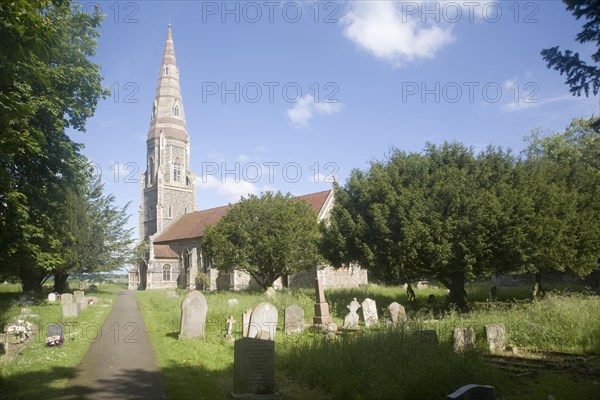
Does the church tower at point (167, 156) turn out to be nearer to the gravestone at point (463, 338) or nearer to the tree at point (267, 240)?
the tree at point (267, 240)

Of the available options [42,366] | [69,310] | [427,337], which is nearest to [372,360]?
[427,337]

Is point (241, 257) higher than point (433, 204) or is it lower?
lower

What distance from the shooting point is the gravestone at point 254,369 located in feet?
25.6

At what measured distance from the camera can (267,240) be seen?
28.9 meters

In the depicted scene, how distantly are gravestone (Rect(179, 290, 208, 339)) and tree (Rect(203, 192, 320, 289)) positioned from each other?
616 inches

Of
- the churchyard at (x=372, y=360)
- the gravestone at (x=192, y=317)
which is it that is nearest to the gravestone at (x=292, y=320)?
the churchyard at (x=372, y=360)

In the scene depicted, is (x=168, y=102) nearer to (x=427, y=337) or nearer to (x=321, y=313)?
(x=321, y=313)

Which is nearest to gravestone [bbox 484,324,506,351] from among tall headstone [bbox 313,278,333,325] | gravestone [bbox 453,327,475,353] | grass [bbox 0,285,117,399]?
gravestone [bbox 453,327,475,353]

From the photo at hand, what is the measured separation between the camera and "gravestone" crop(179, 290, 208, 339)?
42.6ft

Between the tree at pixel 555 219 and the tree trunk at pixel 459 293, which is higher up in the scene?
the tree at pixel 555 219

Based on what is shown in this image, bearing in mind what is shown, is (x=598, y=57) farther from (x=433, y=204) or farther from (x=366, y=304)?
(x=366, y=304)

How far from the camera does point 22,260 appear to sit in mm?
18922

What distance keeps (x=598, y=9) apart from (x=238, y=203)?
86.7ft

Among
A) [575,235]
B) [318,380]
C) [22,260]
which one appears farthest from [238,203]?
[318,380]
